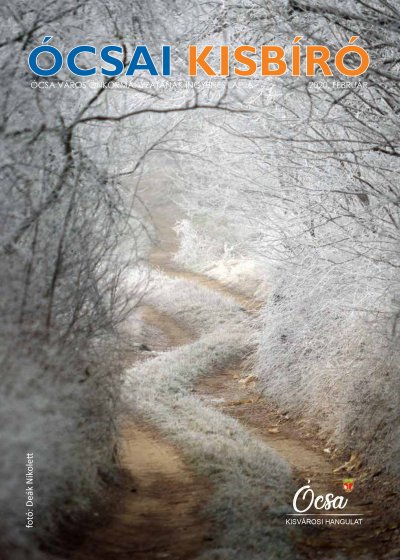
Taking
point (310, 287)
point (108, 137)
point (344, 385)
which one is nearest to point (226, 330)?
point (310, 287)

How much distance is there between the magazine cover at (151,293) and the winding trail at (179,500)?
0.03 meters

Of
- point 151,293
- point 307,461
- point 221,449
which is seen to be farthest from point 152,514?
point 307,461

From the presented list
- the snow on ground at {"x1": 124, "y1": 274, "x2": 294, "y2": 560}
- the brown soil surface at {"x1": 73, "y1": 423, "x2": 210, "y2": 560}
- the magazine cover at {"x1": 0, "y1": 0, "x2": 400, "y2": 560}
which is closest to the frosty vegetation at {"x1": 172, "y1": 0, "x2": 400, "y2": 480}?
the magazine cover at {"x1": 0, "y1": 0, "x2": 400, "y2": 560}

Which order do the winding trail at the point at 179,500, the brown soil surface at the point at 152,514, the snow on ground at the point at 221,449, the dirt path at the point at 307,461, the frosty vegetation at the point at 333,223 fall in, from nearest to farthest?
1. the brown soil surface at the point at 152,514
2. the winding trail at the point at 179,500
3. the snow on ground at the point at 221,449
4. the dirt path at the point at 307,461
5. the frosty vegetation at the point at 333,223

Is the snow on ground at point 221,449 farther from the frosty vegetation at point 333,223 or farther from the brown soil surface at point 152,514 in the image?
the frosty vegetation at point 333,223

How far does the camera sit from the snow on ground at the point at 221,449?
5.82 meters

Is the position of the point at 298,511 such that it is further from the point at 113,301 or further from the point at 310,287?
the point at 310,287

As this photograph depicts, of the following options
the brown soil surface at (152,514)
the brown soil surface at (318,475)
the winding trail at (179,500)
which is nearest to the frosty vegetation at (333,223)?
the brown soil surface at (318,475)

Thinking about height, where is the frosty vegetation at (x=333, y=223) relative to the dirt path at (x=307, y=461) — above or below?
above

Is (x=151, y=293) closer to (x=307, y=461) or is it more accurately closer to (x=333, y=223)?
(x=307, y=461)

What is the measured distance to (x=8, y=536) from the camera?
4.68 metres

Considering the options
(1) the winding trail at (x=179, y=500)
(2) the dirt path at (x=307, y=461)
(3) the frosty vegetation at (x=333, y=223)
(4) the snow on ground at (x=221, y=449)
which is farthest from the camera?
(3) the frosty vegetation at (x=333, y=223)

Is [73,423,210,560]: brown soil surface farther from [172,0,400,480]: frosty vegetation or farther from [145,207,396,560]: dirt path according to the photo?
[172,0,400,480]: frosty vegetation

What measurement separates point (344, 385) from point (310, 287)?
7.68 ft
